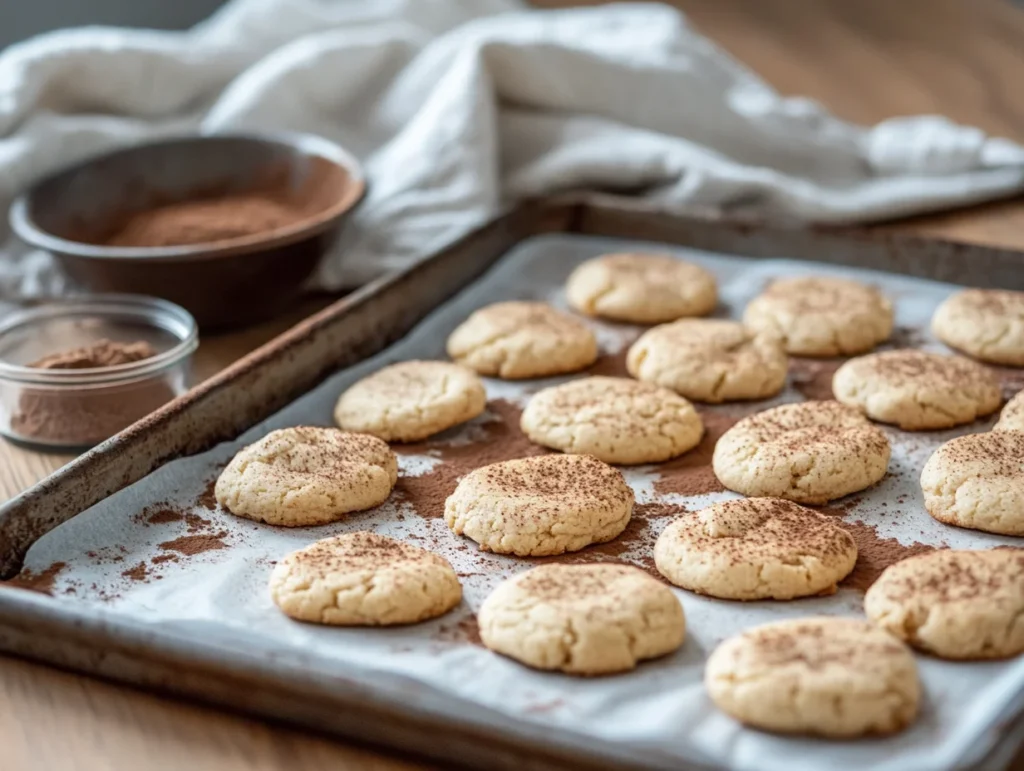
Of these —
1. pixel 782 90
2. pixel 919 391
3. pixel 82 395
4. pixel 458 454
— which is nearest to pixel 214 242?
pixel 82 395

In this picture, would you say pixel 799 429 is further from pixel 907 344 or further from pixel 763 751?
pixel 763 751

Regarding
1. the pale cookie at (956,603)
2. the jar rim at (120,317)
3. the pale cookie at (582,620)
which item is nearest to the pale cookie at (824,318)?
the pale cookie at (956,603)

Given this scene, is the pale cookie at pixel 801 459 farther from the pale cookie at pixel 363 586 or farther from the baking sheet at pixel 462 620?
the pale cookie at pixel 363 586

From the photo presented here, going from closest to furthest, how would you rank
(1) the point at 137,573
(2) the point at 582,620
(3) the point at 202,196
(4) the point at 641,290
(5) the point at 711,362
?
(2) the point at 582,620 < (1) the point at 137,573 < (5) the point at 711,362 < (4) the point at 641,290 < (3) the point at 202,196

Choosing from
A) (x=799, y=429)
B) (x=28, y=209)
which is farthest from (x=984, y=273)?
(x=28, y=209)

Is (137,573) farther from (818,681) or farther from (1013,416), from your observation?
(1013,416)

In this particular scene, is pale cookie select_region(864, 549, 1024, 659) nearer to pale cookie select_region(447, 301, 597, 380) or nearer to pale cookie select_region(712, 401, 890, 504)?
pale cookie select_region(712, 401, 890, 504)
